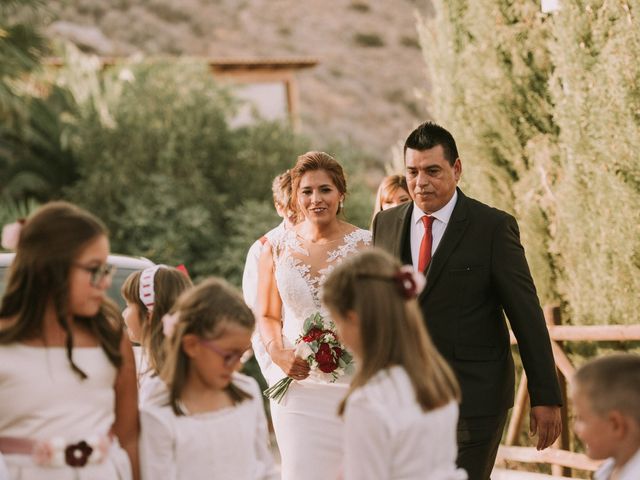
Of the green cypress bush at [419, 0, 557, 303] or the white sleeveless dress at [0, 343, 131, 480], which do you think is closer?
the white sleeveless dress at [0, 343, 131, 480]

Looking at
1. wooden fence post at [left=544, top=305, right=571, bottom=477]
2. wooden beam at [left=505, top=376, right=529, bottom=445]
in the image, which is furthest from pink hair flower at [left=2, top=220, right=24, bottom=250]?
wooden beam at [left=505, top=376, right=529, bottom=445]

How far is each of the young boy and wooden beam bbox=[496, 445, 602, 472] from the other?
4909 millimetres

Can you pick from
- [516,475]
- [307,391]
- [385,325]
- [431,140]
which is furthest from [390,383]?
[516,475]

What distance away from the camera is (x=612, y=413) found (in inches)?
142

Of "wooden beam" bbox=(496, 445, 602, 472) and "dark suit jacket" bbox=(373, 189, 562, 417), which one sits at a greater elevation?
"dark suit jacket" bbox=(373, 189, 562, 417)

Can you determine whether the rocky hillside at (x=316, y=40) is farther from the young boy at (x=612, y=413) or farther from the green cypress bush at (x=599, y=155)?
the young boy at (x=612, y=413)

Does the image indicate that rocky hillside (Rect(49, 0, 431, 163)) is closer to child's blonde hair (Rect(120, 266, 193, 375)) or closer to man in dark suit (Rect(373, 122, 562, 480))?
man in dark suit (Rect(373, 122, 562, 480))

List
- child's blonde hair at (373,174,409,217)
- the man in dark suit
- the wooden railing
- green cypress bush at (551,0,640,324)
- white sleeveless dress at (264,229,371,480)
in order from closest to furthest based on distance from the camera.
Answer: the man in dark suit → white sleeveless dress at (264,229,371,480) → child's blonde hair at (373,174,409,217) → green cypress bush at (551,0,640,324) → the wooden railing

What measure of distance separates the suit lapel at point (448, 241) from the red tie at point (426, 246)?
0.08m

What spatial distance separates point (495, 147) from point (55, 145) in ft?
40.8

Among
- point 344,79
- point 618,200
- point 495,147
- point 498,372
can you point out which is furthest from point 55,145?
point 344,79

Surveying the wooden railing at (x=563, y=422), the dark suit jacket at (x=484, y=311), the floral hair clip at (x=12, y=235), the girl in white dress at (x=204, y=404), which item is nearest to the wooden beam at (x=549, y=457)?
the wooden railing at (x=563, y=422)

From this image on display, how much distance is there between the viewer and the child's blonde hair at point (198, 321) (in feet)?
12.5

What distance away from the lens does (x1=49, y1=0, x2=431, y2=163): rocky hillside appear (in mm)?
42344
